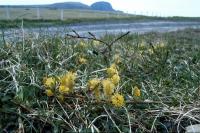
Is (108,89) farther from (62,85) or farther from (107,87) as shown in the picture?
(62,85)

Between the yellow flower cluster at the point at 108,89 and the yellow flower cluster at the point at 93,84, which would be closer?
the yellow flower cluster at the point at 108,89

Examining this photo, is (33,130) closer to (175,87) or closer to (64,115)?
(64,115)

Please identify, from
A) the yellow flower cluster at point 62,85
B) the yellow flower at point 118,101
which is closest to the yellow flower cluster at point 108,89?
the yellow flower at point 118,101

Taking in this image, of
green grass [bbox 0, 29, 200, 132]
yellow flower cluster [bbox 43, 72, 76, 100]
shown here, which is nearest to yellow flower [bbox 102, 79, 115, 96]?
green grass [bbox 0, 29, 200, 132]

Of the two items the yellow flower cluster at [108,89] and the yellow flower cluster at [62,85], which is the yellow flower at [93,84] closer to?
the yellow flower cluster at [108,89]

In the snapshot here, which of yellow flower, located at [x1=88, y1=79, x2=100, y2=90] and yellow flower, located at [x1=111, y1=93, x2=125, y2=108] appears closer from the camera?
yellow flower, located at [x1=111, y1=93, x2=125, y2=108]

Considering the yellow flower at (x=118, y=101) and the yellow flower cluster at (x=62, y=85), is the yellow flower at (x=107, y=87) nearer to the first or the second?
the yellow flower at (x=118, y=101)

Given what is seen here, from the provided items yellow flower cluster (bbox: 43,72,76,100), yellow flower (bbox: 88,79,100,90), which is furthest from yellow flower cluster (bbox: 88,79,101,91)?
yellow flower cluster (bbox: 43,72,76,100)

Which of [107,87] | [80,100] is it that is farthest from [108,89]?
[80,100]

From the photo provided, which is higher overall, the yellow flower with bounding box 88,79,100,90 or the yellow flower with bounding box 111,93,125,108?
the yellow flower with bounding box 88,79,100,90

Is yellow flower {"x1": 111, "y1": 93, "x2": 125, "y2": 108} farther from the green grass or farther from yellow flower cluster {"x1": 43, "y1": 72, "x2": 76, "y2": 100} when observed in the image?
yellow flower cluster {"x1": 43, "y1": 72, "x2": 76, "y2": 100}

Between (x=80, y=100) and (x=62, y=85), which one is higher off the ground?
(x=62, y=85)

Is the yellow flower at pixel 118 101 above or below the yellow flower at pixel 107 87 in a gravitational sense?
below

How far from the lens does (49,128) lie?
9.88ft
